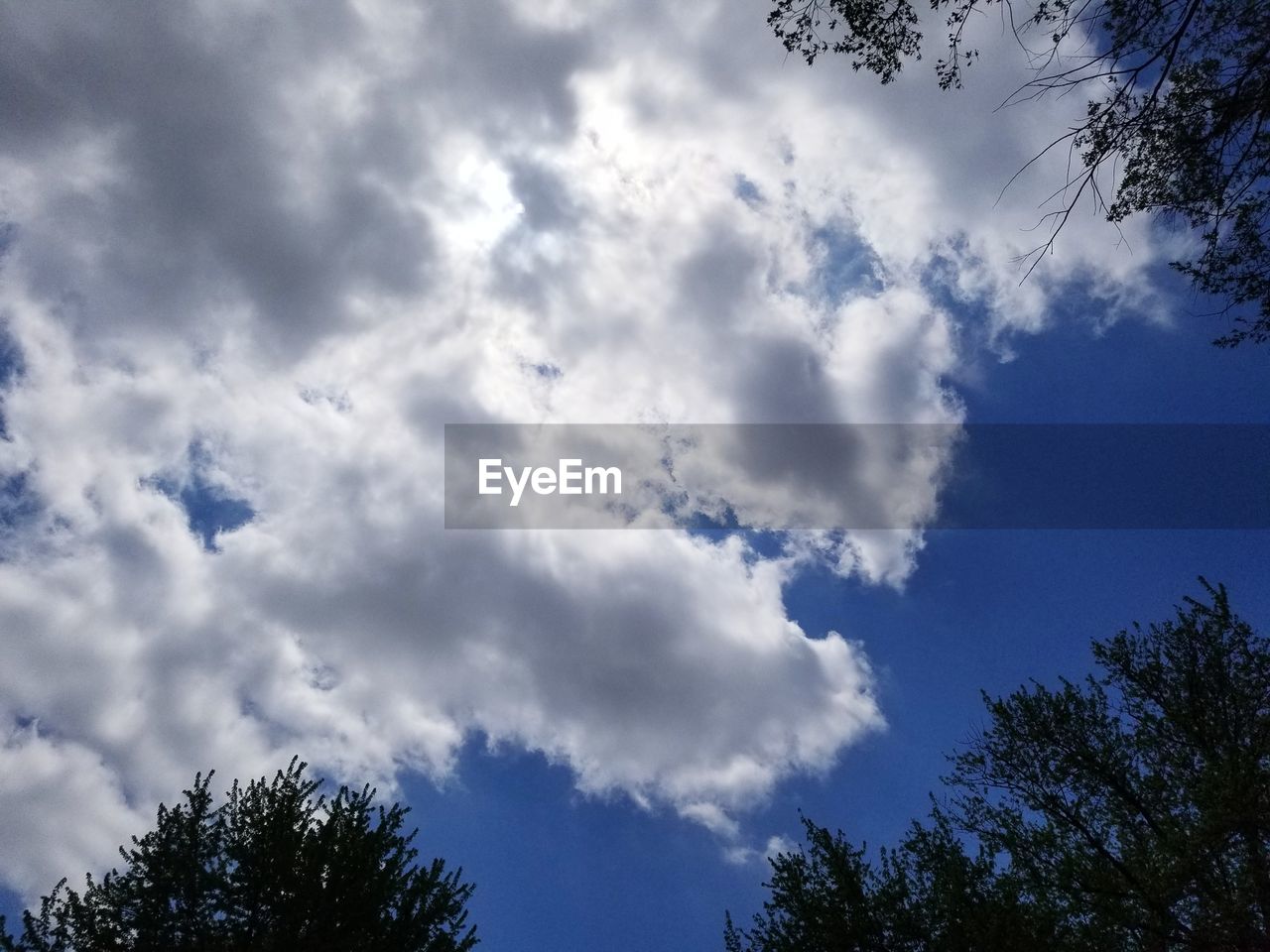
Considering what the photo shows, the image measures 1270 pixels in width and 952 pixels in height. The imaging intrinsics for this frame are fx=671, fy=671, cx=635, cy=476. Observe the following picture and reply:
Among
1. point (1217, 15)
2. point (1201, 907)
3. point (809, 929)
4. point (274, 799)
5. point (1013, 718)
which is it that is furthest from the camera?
point (1013, 718)

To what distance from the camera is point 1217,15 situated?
8.94 meters

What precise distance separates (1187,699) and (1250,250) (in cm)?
1365

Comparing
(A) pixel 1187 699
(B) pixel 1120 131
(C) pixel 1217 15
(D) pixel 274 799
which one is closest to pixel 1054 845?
(A) pixel 1187 699

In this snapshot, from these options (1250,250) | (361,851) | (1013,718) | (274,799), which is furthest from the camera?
(1013,718)

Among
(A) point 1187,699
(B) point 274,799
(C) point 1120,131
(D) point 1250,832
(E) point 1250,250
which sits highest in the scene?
(C) point 1120,131

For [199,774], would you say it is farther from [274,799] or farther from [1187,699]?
[1187,699]

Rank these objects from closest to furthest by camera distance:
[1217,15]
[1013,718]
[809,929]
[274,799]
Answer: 1. [1217,15]
2. [274,799]
3. [809,929]
4. [1013,718]

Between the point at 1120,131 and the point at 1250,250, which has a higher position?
the point at 1120,131

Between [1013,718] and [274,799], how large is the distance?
20.9 meters

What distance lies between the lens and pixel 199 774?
58.7 ft

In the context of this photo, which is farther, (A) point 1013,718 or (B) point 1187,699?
(A) point 1013,718

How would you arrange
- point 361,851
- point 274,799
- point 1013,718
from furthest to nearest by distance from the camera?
point 1013,718 < point 274,799 < point 361,851

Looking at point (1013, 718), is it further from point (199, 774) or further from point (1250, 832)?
point (199, 774)

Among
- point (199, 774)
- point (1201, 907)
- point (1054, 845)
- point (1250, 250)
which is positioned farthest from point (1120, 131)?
point (199, 774)
